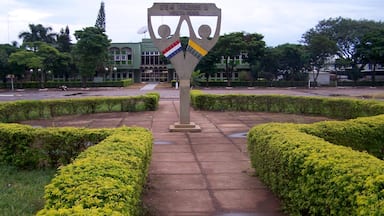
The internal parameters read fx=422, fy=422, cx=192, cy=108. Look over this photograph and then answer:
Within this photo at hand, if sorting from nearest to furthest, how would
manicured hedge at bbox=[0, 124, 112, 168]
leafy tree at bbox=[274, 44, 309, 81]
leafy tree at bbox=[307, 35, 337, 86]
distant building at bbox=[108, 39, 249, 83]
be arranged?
manicured hedge at bbox=[0, 124, 112, 168] → leafy tree at bbox=[307, 35, 337, 86] → leafy tree at bbox=[274, 44, 309, 81] → distant building at bbox=[108, 39, 249, 83]

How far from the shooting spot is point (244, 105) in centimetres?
1725

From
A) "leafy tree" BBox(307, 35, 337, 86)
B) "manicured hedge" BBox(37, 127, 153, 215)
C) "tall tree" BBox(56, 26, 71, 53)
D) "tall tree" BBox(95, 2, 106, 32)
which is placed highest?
"tall tree" BBox(95, 2, 106, 32)

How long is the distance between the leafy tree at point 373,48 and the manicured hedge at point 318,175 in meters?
43.2

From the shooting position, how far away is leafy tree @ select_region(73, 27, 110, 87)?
43.3 metres

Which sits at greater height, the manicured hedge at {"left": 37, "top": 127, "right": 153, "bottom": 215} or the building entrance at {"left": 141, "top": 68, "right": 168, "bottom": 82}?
the building entrance at {"left": 141, "top": 68, "right": 168, "bottom": 82}

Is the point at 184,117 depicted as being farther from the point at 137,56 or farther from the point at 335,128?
the point at 137,56

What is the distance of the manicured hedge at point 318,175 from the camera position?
2981 mm

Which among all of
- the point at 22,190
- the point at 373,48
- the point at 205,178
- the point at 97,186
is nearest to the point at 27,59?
the point at 373,48

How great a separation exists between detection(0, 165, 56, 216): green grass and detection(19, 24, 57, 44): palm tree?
59.9 meters

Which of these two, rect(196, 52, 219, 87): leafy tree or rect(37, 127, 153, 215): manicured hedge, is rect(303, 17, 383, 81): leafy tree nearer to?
rect(196, 52, 219, 87): leafy tree

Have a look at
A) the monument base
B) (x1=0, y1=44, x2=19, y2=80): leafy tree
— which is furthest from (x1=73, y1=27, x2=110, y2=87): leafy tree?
the monument base

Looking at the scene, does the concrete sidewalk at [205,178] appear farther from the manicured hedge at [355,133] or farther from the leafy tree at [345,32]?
the leafy tree at [345,32]

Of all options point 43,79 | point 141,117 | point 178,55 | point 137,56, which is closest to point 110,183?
point 178,55

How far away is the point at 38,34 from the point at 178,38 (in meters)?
57.4
